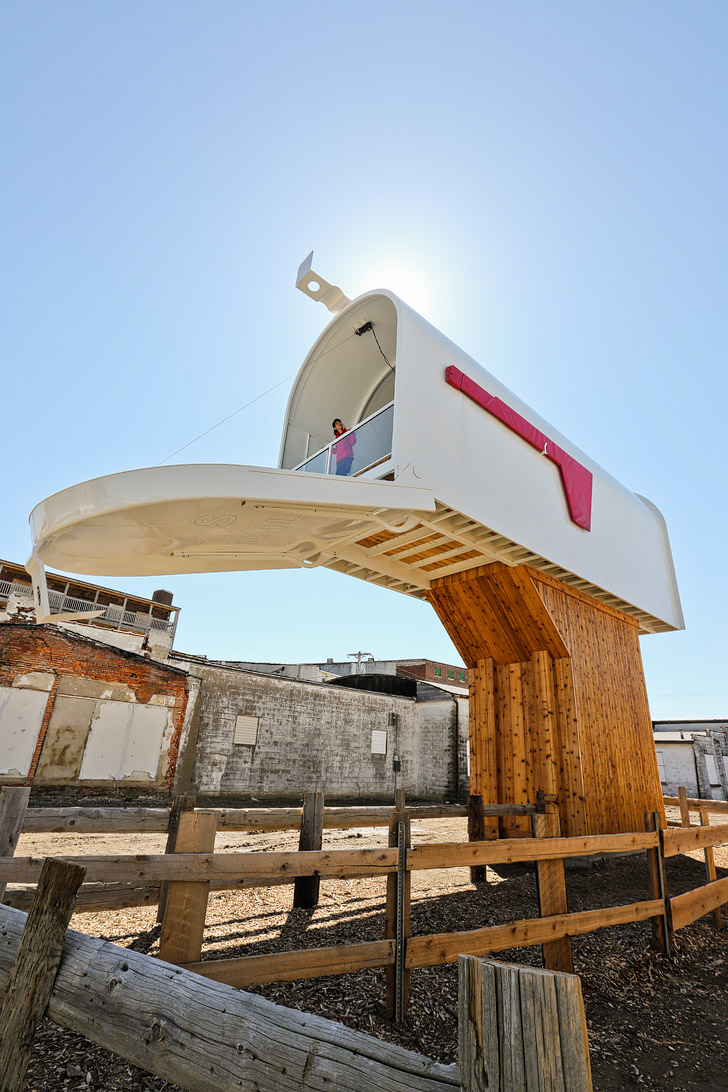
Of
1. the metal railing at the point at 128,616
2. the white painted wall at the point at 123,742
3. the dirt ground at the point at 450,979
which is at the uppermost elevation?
the metal railing at the point at 128,616

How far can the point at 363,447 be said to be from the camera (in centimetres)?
903

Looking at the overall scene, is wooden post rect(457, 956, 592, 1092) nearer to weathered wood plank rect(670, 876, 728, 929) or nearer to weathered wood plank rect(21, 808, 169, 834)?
weathered wood plank rect(21, 808, 169, 834)

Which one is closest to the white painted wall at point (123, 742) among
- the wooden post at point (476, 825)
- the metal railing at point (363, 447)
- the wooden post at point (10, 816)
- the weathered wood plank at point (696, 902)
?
the metal railing at point (363, 447)

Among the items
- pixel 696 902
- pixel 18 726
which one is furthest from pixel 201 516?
pixel 18 726

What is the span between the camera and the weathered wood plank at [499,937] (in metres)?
3.80

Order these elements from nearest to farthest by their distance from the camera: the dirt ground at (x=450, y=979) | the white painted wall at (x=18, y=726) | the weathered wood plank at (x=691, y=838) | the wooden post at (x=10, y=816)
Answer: the dirt ground at (x=450, y=979)
the wooden post at (x=10, y=816)
the weathered wood plank at (x=691, y=838)
the white painted wall at (x=18, y=726)

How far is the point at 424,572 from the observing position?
1095 cm

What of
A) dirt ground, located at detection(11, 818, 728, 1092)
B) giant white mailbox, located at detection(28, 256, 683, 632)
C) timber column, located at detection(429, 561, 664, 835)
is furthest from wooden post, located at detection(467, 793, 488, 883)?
giant white mailbox, located at detection(28, 256, 683, 632)

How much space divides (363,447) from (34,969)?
776 centimetres

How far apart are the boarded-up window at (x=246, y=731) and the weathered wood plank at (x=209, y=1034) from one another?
17.1m

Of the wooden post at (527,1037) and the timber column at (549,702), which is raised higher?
the timber column at (549,702)

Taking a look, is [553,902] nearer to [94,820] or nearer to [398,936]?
[398,936]

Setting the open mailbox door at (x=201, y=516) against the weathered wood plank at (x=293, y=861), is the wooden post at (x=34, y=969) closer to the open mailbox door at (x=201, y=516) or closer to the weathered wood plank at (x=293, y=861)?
the weathered wood plank at (x=293, y=861)

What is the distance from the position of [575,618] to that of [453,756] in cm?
1344
